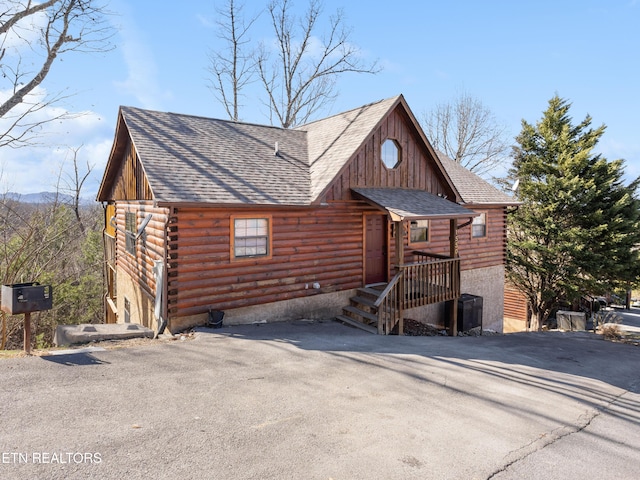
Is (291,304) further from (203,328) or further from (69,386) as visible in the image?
(69,386)

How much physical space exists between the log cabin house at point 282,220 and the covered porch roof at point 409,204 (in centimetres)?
5

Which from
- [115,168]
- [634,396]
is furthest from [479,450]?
[115,168]

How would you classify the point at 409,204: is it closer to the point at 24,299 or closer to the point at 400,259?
the point at 400,259

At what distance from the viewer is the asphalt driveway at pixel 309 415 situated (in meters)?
3.83

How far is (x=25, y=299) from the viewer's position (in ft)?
21.0

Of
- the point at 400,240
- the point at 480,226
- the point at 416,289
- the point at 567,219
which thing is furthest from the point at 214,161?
the point at 567,219

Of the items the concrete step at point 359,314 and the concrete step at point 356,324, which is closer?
the concrete step at point 356,324

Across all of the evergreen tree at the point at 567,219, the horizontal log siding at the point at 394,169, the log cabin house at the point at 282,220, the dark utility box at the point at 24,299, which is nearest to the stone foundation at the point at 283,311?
the log cabin house at the point at 282,220

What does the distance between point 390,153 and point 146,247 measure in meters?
7.98

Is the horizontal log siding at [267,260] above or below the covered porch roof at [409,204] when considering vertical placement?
below

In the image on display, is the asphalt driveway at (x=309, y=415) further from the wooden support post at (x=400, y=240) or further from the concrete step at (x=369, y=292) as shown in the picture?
the concrete step at (x=369, y=292)

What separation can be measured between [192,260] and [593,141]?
62.3 ft

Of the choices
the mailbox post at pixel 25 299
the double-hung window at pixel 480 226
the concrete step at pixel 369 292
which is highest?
the double-hung window at pixel 480 226

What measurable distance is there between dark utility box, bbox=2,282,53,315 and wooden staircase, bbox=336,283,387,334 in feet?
23.4
